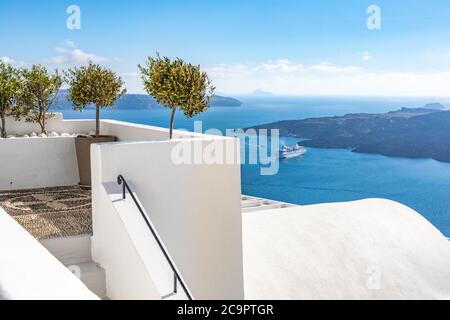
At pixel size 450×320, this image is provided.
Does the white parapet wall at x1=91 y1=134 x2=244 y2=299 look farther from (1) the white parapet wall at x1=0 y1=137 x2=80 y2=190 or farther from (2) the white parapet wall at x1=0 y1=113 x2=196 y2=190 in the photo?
(1) the white parapet wall at x1=0 y1=137 x2=80 y2=190

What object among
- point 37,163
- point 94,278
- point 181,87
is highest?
point 181,87

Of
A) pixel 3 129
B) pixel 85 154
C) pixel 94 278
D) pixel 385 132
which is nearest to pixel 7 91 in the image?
pixel 3 129

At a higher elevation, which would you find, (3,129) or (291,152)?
(3,129)

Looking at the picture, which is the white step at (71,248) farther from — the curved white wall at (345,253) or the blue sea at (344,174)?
the blue sea at (344,174)

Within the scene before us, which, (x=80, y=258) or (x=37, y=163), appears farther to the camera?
(x=37, y=163)

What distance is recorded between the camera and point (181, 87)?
7242 millimetres

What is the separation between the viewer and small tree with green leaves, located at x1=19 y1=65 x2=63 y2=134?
9.48m

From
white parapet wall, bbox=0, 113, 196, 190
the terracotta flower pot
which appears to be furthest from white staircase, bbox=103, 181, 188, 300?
the terracotta flower pot

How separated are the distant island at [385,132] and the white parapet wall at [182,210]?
4955 centimetres

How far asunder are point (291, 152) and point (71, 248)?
52776 mm

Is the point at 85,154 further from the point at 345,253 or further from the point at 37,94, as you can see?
the point at 345,253

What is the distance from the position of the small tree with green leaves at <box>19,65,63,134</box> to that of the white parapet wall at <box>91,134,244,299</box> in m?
4.09

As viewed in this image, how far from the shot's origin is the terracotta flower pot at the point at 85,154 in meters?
8.56
